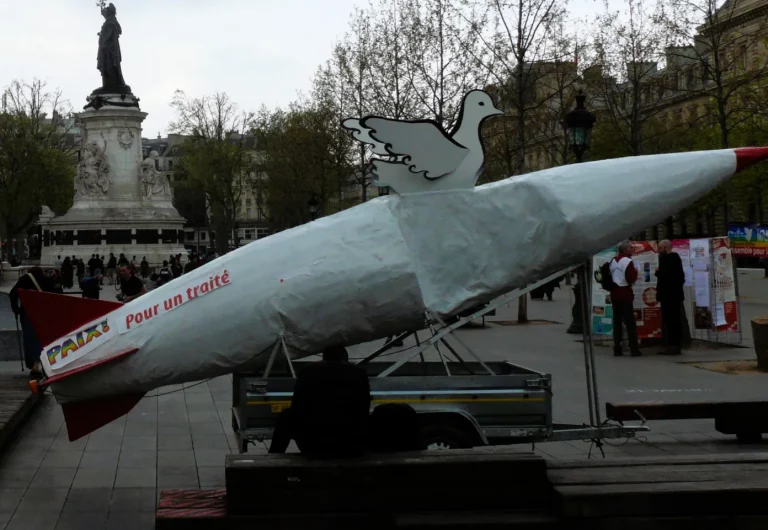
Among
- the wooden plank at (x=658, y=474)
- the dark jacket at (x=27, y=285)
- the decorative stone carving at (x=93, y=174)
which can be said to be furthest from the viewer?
the decorative stone carving at (x=93, y=174)

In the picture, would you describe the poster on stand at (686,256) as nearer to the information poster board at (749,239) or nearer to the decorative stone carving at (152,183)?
the information poster board at (749,239)

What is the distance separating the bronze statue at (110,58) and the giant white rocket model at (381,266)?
52176 millimetres

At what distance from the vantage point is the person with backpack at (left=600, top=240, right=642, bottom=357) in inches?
689

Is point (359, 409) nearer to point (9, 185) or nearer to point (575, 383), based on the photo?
point (575, 383)

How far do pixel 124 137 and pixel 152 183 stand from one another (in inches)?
136

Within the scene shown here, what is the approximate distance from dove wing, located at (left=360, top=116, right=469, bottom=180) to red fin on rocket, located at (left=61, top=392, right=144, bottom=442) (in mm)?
3102

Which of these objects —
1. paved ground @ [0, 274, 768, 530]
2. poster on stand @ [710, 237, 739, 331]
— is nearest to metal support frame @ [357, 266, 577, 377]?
paved ground @ [0, 274, 768, 530]

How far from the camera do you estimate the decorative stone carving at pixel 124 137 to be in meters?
58.2

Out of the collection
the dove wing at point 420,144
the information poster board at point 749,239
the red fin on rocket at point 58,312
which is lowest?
the red fin on rocket at point 58,312

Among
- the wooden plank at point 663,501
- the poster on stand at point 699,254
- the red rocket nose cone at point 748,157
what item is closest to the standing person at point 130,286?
the poster on stand at point 699,254

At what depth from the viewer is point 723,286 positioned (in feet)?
62.5

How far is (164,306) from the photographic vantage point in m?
8.62

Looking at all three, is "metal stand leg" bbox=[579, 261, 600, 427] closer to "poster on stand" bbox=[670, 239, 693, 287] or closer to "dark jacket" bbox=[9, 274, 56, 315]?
"dark jacket" bbox=[9, 274, 56, 315]

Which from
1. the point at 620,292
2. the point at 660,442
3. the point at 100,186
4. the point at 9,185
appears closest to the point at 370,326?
the point at 660,442
